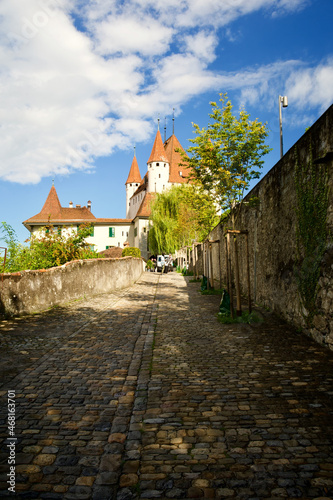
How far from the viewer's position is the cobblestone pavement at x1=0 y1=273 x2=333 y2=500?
228cm

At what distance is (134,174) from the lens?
77.9m

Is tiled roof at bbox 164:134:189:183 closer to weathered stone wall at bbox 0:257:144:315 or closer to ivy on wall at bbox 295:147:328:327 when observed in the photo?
weathered stone wall at bbox 0:257:144:315

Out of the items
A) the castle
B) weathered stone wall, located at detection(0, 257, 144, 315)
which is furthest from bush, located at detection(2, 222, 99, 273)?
the castle

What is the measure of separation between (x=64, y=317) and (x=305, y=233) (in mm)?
5339

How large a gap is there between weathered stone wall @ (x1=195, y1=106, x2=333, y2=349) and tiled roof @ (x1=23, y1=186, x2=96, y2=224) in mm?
47707

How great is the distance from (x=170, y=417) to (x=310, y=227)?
155 inches

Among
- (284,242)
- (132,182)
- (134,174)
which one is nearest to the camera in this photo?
(284,242)

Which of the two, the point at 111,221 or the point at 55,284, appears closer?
the point at 55,284

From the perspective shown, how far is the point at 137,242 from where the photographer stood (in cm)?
5853

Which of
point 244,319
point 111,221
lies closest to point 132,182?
point 111,221

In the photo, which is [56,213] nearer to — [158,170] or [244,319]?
[158,170]

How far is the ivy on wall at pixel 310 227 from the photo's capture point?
17.8ft

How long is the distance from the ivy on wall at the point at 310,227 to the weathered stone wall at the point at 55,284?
18.7ft

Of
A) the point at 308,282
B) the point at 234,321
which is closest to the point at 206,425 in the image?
the point at 308,282
